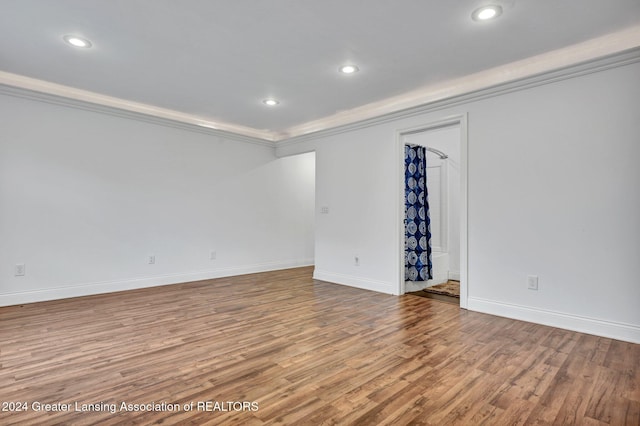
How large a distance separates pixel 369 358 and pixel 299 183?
488cm

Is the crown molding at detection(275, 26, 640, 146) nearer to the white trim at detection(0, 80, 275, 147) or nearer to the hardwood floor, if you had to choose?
the white trim at detection(0, 80, 275, 147)

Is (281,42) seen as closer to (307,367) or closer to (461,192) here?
(461,192)

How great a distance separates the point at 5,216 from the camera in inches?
147

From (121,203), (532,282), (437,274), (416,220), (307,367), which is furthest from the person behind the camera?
(437,274)

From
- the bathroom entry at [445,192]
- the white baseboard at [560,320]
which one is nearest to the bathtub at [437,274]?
the bathroom entry at [445,192]

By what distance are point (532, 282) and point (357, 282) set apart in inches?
89.7

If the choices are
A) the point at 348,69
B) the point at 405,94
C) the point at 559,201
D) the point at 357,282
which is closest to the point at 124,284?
the point at 357,282

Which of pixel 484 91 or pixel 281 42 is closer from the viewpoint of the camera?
pixel 281 42

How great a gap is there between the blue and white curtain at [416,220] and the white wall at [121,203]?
2743 millimetres

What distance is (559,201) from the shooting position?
10.2 ft

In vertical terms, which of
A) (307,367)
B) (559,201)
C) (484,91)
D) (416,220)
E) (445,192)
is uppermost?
(484,91)

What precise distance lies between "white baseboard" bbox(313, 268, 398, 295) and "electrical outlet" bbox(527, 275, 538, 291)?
1.59 meters

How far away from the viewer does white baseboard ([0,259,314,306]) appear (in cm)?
384

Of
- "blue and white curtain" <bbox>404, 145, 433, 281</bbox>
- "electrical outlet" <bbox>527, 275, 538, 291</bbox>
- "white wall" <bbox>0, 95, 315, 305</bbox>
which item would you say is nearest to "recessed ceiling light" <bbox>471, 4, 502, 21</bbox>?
"blue and white curtain" <bbox>404, 145, 433, 281</bbox>
